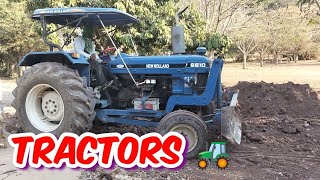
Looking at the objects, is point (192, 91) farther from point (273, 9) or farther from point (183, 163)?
point (273, 9)

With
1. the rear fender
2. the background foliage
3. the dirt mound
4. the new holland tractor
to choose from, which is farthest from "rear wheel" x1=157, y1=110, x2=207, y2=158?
the dirt mound

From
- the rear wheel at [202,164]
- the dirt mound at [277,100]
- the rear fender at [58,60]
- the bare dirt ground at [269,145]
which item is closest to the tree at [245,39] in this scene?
the dirt mound at [277,100]

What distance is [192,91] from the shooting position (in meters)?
6.26

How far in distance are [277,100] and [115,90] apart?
4.65m

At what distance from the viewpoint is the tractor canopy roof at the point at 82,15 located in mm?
6016

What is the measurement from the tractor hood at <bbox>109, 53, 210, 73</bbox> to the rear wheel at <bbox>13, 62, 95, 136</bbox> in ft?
2.79

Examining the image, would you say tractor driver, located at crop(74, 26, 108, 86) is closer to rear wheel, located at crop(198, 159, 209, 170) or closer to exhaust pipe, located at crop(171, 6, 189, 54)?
exhaust pipe, located at crop(171, 6, 189, 54)

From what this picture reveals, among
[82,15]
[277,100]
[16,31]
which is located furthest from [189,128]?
[16,31]

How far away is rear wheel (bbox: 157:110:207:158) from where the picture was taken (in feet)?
18.1

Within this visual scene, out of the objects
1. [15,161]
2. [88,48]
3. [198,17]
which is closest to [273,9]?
[198,17]

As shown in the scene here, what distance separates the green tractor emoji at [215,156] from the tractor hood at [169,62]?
132cm

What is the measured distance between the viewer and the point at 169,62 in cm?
627

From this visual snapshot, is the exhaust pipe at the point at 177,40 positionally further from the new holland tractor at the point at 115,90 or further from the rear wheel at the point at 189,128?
the rear wheel at the point at 189,128

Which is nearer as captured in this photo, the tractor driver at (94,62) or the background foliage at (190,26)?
the tractor driver at (94,62)
